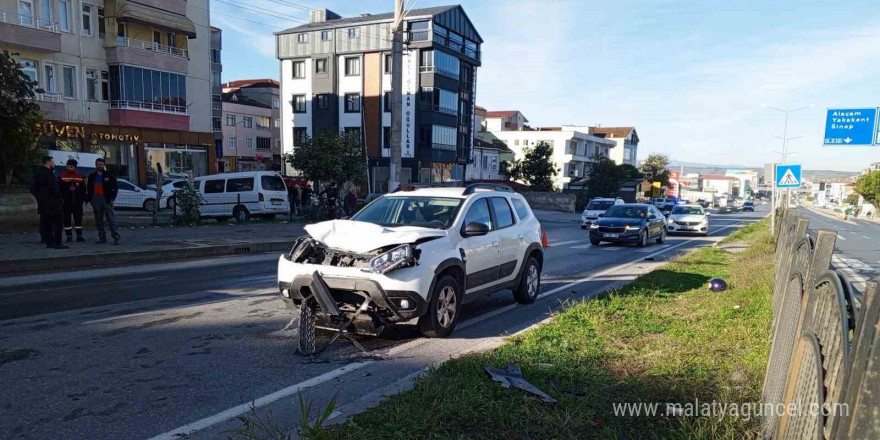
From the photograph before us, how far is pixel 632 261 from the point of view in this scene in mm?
14484

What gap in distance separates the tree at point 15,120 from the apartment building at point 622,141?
3466 inches

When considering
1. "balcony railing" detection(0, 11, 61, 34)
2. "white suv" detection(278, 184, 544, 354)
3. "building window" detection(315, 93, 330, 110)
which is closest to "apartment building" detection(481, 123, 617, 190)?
"building window" detection(315, 93, 330, 110)

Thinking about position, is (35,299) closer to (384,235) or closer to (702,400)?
A: (384,235)

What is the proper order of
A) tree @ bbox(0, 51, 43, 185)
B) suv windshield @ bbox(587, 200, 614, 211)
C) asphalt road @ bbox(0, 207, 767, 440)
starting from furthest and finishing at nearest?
suv windshield @ bbox(587, 200, 614, 211) → tree @ bbox(0, 51, 43, 185) → asphalt road @ bbox(0, 207, 767, 440)

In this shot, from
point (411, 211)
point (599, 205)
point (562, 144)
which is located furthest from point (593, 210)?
point (562, 144)

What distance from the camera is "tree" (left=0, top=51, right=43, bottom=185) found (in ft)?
47.7

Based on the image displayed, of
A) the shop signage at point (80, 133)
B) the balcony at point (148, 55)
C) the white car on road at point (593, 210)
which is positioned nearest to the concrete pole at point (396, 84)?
the white car on road at point (593, 210)

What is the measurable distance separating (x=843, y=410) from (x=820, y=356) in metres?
0.52

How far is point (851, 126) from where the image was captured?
15.2 metres

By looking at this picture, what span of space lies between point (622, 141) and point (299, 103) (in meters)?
64.8

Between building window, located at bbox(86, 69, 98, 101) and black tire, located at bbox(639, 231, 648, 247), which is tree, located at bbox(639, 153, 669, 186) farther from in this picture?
building window, located at bbox(86, 69, 98, 101)

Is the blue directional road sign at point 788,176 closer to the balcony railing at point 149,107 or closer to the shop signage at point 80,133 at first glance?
the balcony railing at point 149,107

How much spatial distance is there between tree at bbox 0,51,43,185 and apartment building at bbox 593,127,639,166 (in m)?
88.0

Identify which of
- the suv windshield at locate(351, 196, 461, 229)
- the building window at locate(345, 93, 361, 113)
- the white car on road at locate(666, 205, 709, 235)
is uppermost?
the building window at locate(345, 93, 361, 113)
